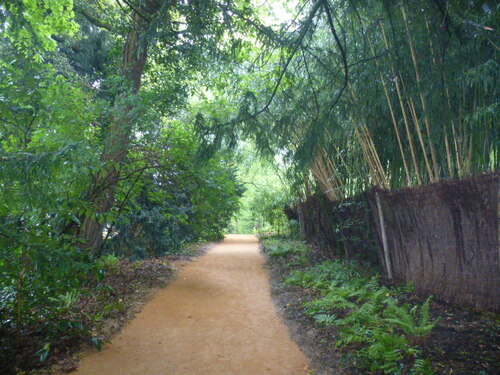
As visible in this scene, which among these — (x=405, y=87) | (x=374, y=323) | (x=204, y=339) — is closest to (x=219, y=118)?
(x=405, y=87)

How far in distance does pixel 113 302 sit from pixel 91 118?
255 centimetres

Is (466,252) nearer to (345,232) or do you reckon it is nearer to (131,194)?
(345,232)

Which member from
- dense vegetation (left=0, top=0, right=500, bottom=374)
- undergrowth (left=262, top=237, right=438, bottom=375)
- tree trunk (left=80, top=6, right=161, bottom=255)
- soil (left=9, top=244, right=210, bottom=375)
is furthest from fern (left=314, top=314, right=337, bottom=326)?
tree trunk (left=80, top=6, right=161, bottom=255)

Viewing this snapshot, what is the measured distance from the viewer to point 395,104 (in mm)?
4312

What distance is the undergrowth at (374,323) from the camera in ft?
8.68

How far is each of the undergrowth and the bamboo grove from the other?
5.18 feet

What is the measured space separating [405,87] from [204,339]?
3.59 m

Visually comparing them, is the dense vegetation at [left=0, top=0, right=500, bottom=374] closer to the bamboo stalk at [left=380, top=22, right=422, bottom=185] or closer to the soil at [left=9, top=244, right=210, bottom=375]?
the bamboo stalk at [left=380, top=22, right=422, bottom=185]

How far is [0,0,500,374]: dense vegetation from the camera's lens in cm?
276

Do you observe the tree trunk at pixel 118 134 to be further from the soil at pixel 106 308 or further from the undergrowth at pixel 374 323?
the undergrowth at pixel 374 323

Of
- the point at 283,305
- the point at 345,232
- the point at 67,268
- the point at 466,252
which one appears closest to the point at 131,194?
the point at 283,305

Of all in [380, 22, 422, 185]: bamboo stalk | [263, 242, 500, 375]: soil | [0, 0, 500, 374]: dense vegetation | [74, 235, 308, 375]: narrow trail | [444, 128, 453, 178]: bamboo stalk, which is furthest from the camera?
[380, 22, 422, 185]: bamboo stalk

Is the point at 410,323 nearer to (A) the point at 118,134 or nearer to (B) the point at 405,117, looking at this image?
(B) the point at 405,117

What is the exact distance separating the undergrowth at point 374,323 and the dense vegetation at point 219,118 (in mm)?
1606
